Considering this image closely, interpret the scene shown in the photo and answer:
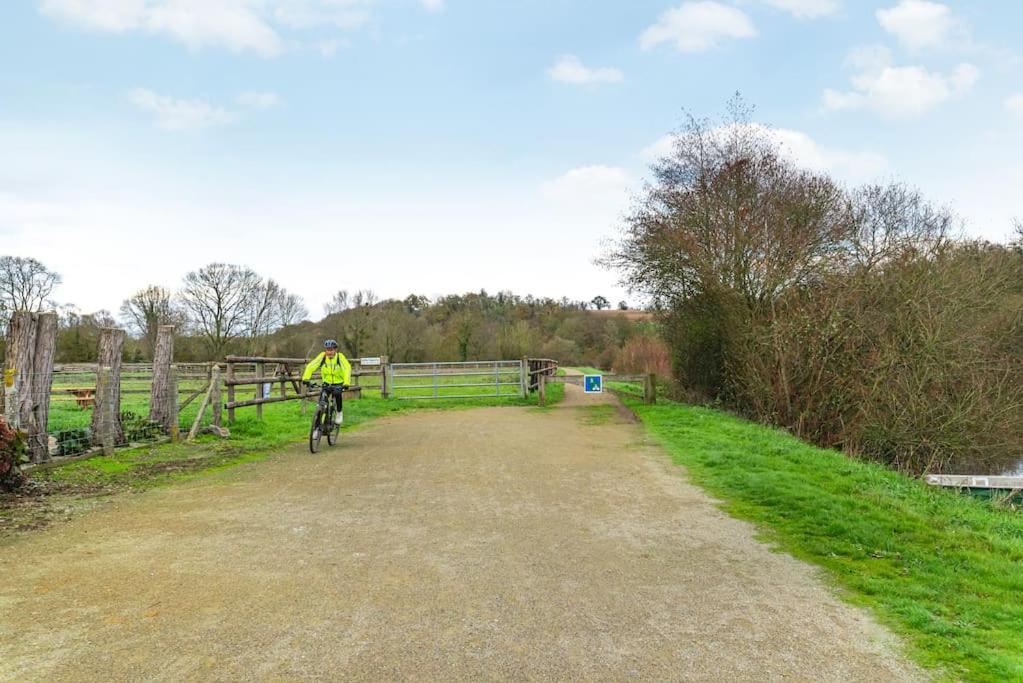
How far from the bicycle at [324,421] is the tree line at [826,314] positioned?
936 cm

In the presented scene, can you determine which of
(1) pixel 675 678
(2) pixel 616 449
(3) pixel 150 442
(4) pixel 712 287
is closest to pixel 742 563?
(1) pixel 675 678

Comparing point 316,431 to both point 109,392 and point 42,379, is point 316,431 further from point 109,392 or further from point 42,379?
point 42,379

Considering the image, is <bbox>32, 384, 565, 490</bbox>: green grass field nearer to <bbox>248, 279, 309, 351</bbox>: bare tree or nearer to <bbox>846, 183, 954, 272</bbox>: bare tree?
<bbox>846, 183, 954, 272</bbox>: bare tree

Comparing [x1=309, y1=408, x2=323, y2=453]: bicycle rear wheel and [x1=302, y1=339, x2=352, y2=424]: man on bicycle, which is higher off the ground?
[x1=302, y1=339, x2=352, y2=424]: man on bicycle

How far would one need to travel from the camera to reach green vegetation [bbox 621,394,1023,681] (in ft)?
12.1

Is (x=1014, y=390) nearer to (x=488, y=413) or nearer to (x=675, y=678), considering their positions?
(x=488, y=413)

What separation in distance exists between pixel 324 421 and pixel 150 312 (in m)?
42.3

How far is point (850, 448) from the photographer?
42.7ft

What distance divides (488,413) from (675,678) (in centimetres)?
1436

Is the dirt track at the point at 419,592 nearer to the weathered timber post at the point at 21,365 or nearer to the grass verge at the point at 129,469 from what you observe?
the grass verge at the point at 129,469

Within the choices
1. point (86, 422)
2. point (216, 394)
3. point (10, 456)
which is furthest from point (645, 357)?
point (10, 456)

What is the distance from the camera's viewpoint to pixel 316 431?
34.1 ft

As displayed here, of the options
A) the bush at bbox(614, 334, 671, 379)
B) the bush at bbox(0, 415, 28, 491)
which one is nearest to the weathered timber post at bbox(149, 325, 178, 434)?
the bush at bbox(0, 415, 28, 491)

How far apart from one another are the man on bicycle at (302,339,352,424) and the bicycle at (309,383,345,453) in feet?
0.16
